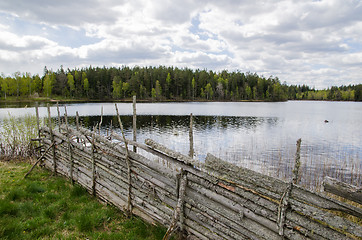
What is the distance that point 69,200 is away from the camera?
21.5 feet

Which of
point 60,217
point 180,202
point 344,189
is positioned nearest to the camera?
point 344,189

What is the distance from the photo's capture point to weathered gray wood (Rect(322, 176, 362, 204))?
103 inches

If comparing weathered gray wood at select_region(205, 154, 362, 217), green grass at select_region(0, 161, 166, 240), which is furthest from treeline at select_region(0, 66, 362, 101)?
weathered gray wood at select_region(205, 154, 362, 217)

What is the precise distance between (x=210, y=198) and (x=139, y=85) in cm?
10470

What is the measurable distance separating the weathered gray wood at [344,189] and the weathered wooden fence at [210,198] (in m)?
0.11

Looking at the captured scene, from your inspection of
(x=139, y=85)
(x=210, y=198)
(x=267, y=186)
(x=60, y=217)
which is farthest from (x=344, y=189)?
(x=139, y=85)

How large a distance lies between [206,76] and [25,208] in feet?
395

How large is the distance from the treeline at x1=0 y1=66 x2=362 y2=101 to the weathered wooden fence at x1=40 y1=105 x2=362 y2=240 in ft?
309

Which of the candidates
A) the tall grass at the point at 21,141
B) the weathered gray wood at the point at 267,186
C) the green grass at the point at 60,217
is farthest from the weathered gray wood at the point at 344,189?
the tall grass at the point at 21,141

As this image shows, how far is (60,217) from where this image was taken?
5.62 meters

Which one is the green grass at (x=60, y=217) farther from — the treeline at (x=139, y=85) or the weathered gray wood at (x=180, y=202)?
the treeline at (x=139, y=85)

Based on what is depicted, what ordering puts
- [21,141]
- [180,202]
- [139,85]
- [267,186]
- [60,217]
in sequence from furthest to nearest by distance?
[139,85] < [21,141] < [60,217] < [180,202] < [267,186]

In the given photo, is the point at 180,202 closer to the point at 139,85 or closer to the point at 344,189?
the point at 344,189

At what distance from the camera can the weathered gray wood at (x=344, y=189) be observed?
8.62ft
